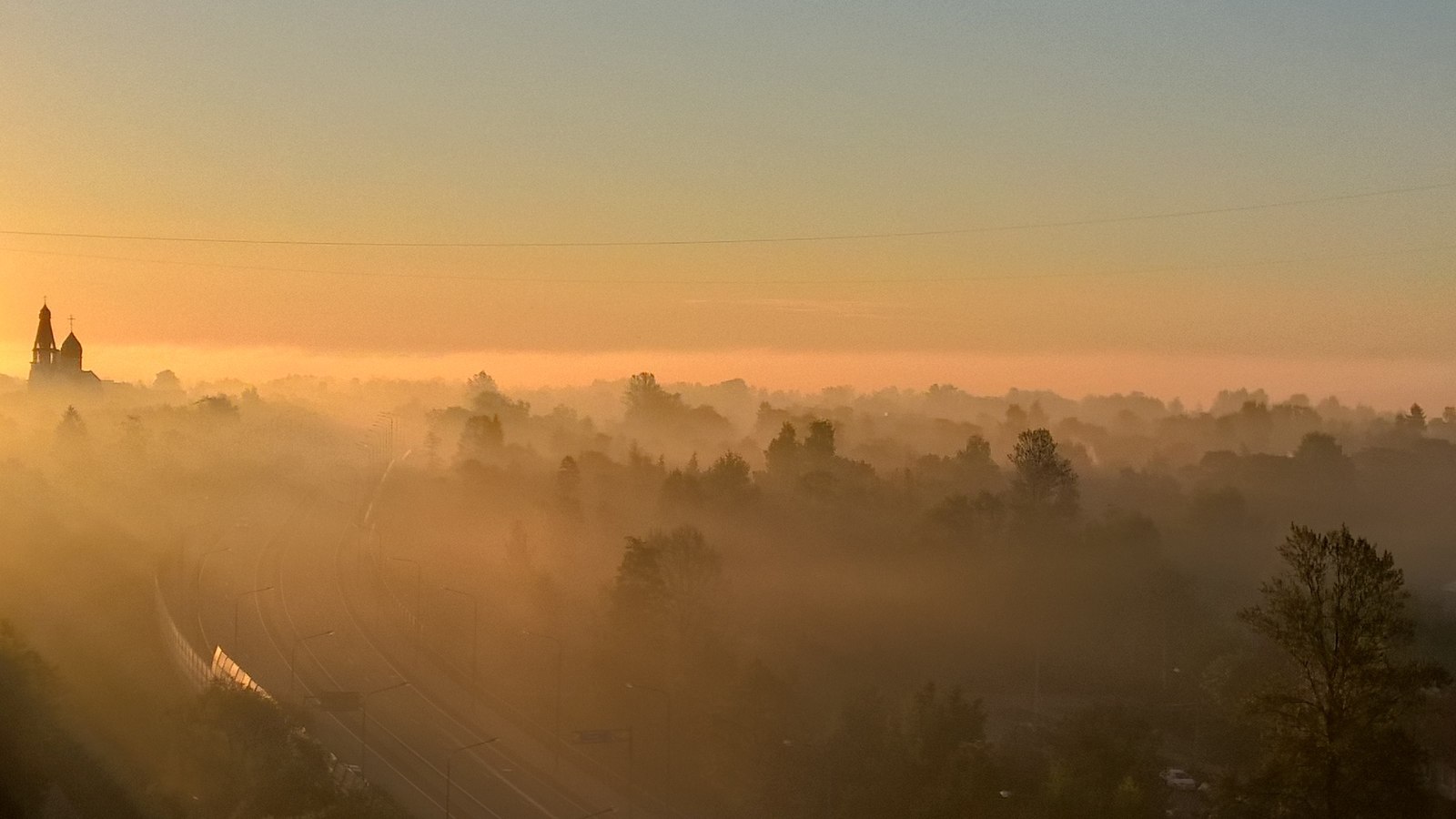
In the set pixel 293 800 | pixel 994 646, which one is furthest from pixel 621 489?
pixel 293 800

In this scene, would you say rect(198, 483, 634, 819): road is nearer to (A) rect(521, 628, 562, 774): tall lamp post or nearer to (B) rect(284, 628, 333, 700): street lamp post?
(B) rect(284, 628, 333, 700): street lamp post

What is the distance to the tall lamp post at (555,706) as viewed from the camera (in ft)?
197

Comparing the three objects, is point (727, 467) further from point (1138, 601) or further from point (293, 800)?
point (293, 800)

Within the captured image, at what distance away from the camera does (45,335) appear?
16788cm

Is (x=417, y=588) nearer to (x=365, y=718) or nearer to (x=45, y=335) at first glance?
(x=365, y=718)

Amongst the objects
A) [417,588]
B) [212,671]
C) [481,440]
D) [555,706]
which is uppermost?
[481,440]

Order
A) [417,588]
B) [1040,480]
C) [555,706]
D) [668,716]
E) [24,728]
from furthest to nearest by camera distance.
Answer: [1040,480] < [417,588] < [555,706] < [668,716] < [24,728]

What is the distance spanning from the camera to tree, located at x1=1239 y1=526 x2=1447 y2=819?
114 ft

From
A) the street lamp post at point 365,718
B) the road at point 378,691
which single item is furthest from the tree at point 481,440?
the street lamp post at point 365,718

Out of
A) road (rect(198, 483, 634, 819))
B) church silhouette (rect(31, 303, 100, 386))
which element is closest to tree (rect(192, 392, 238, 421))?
church silhouette (rect(31, 303, 100, 386))

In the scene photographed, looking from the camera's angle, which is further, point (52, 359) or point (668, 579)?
point (52, 359)

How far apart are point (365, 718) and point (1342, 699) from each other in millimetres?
42702

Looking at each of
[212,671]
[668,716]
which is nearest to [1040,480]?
[668,716]

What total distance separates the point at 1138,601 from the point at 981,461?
167 feet
